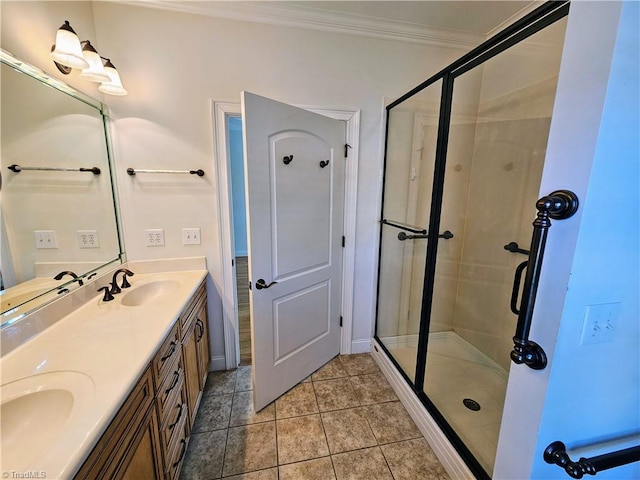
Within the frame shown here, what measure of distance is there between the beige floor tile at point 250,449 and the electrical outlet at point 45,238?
1459 mm

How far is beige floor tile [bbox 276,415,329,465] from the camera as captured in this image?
1.54m

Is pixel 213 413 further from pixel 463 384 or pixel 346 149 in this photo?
pixel 346 149

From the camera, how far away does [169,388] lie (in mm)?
1255

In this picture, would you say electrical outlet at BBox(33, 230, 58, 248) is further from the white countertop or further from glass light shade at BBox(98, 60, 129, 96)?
glass light shade at BBox(98, 60, 129, 96)

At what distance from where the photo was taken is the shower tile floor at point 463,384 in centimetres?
151

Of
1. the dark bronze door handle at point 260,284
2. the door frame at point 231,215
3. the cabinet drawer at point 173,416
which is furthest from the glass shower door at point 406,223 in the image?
the cabinet drawer at point 173,416

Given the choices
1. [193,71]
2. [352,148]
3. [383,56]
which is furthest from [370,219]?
[193,71]

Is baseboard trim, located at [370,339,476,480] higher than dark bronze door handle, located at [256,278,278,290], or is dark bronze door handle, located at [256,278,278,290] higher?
dark bronze door handle, located at [256,278,278,290]

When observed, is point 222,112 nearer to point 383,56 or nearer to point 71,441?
point 383,56

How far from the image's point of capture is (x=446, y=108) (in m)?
1.60

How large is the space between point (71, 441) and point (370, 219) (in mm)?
2056

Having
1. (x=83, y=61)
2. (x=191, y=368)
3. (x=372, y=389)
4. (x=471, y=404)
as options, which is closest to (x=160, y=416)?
(x=191, y=368)

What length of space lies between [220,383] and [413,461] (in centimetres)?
145

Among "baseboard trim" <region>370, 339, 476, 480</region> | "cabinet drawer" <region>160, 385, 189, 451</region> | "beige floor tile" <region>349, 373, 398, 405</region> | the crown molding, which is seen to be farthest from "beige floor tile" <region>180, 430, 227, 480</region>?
the crown molding
